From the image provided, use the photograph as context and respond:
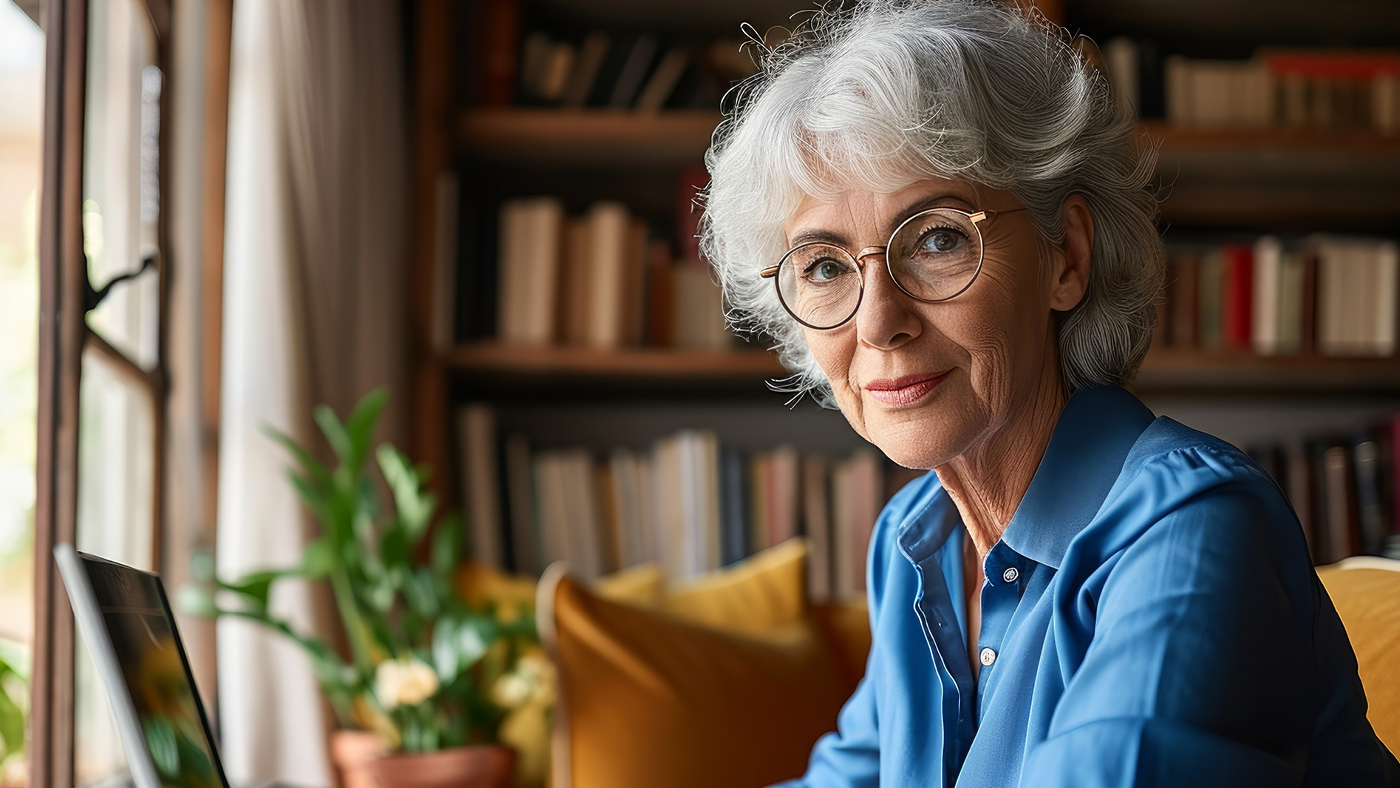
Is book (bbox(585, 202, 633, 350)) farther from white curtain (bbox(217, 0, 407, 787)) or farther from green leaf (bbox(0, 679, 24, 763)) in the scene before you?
green leaf (bbox(0, 679, 24, 763))

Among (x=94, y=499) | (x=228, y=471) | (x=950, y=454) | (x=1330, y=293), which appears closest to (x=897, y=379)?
(x=950, y=454)

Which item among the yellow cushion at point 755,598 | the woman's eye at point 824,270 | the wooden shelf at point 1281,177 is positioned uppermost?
the wooden shelf at point 1281,177

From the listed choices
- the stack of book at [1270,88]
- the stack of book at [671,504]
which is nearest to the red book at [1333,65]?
the stack of book at [1270,88]

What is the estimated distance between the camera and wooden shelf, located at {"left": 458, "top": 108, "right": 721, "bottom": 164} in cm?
215

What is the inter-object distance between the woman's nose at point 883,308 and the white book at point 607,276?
129 centimetres

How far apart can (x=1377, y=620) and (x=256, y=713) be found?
59.1 inches

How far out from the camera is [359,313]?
1.95 meters

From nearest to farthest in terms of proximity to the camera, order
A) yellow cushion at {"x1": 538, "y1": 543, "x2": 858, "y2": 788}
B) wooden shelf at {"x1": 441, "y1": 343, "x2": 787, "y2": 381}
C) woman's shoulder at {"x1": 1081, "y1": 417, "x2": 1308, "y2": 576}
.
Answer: woman's shoulder at {"x1": 1081, "y1": 417, "x2": 1308, "y2": 576}, yellow cushion at {"x1": 538, "y1": 543, "x2": 858, "y2": 788}, wooden shelf at {"x1": 441, "y1": 343, "x2": 787, "y2": 381}

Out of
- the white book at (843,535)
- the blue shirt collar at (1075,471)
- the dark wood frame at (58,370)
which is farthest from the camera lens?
the white book at (843,535)

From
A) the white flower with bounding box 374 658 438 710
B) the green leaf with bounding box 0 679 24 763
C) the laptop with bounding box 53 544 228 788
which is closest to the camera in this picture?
the laptop with bounding box 53 544 228 788

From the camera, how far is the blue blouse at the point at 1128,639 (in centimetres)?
63

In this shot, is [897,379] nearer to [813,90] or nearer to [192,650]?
[813,90]

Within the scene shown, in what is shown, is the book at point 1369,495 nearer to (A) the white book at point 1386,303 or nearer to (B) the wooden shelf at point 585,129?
(A) the white book at point 1386,303

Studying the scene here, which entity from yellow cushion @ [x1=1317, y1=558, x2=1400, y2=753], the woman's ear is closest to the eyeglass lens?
the woman's ear
